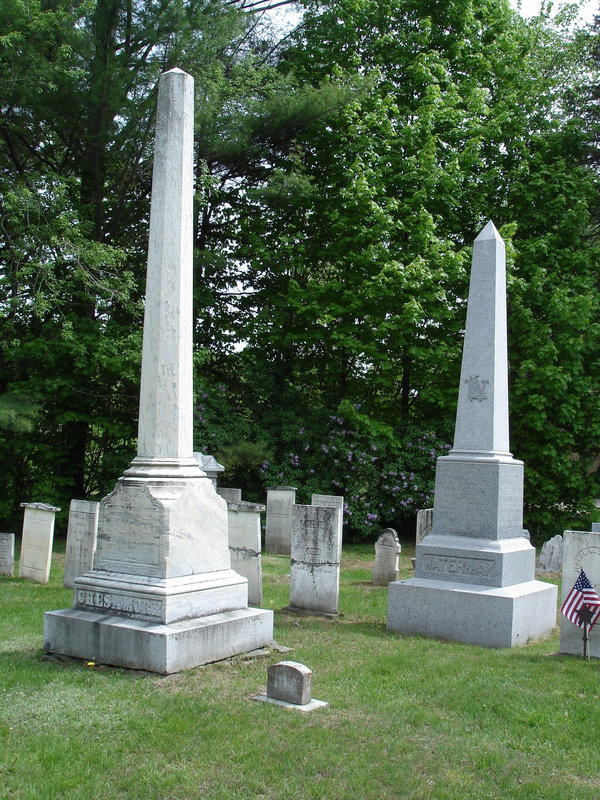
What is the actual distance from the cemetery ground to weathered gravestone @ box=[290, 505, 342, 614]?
206 centimetres

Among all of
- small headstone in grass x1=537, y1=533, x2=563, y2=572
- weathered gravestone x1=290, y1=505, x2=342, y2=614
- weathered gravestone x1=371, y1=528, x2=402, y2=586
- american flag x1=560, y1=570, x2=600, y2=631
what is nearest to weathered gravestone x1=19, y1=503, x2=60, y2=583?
weathered gravestone x1=290, y1=505, x2=342, y2=614

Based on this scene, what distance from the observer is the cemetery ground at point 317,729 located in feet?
13.1

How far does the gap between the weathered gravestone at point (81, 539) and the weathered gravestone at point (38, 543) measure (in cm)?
63

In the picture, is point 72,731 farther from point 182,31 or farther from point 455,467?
point 182,31

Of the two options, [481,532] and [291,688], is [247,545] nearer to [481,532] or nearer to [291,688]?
[481,532]

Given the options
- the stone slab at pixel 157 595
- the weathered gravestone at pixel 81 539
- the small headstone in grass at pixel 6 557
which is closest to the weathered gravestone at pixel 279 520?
the small headstone in grass at pixel 6 557

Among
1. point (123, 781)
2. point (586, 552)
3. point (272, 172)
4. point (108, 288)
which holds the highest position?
point (272, 172)

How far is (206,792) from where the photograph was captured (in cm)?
388

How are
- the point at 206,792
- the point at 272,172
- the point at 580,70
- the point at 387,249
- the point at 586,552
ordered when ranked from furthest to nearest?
the point at 580,70, the point at 272,172, the point at 387,249, the point at 586,552, the point at 206,792

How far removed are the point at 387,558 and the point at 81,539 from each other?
4.66 m

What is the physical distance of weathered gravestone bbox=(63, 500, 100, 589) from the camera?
1017 centimetres

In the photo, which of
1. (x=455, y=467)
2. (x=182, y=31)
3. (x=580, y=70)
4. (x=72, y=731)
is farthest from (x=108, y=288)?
(x=580, y=70)

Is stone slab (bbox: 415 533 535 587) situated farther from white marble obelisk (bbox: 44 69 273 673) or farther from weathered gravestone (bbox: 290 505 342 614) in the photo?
white marble obelisk (bbox: 44 69 273 673)

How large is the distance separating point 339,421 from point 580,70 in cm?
1315
